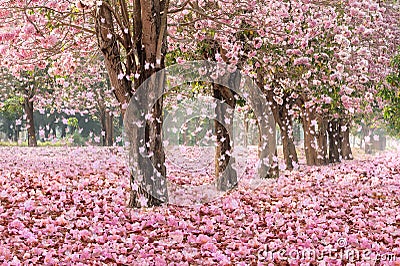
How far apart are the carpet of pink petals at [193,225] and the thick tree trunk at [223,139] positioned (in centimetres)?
68

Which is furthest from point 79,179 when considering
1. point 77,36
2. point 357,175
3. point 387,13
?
point 387,13

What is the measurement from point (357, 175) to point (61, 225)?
38.0 feet

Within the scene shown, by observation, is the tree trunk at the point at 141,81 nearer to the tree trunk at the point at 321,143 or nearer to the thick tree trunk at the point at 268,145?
the thick tree trunk at the point at 268,145

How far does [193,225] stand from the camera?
30.0 ft

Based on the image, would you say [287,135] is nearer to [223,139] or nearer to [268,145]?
[268,145]

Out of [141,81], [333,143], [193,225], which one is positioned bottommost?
[193,225]

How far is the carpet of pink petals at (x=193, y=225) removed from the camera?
7137 mm

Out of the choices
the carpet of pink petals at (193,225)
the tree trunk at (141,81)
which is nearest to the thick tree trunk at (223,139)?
the carpet of pink petals at (193,225)

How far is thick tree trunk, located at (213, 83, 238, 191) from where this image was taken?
46.1 feet

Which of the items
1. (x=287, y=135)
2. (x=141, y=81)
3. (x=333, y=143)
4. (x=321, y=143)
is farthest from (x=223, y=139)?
(x=333, y=143)

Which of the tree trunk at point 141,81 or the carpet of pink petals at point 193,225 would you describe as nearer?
the carpet of pink petals at point 193,225

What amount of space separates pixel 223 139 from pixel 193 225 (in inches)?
209

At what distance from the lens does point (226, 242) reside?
7.96 metres

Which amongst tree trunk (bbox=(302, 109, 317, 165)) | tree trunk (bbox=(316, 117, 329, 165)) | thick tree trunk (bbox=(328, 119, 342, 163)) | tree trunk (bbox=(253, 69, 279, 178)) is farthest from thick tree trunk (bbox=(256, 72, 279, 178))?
thick tree trunk (bbox=(328, 119, 342, 163))
